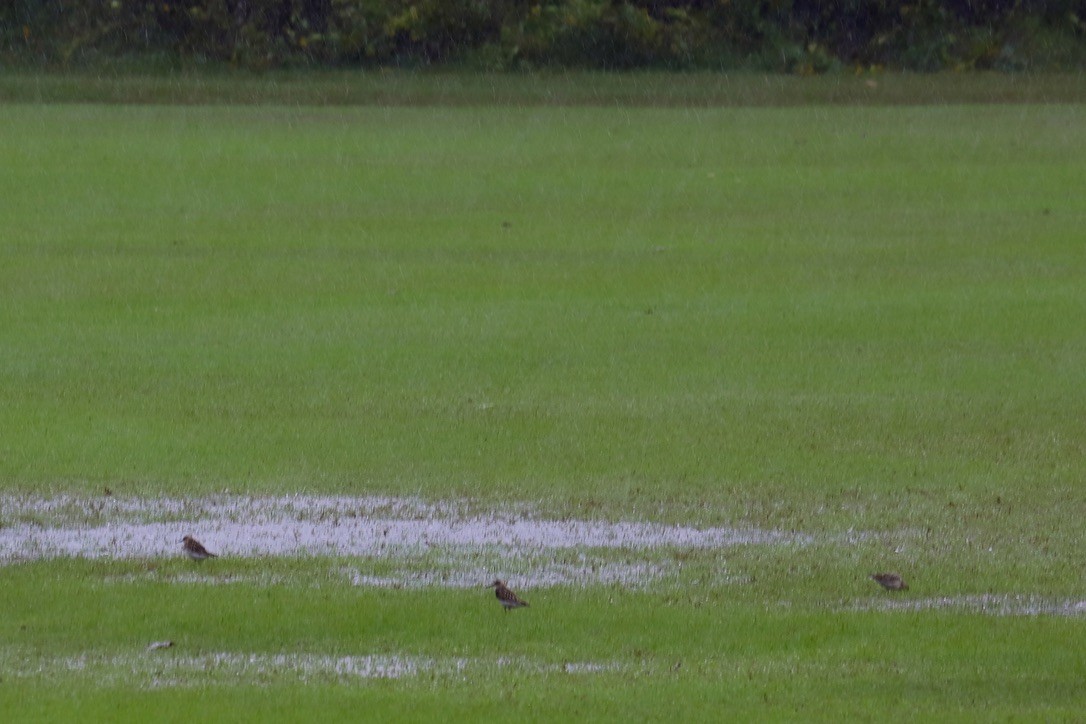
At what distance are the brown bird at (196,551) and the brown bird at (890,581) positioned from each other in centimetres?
213

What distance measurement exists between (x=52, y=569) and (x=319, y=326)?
4843 millimetres

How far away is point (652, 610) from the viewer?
5637 millimetres

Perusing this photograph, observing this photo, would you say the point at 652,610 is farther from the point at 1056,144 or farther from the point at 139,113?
the point at 139,113

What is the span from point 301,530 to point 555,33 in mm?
24277

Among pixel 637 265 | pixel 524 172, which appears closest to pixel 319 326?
pixel 637 265

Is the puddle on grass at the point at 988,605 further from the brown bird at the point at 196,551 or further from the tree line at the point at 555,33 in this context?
the tree line at the point at 555,33

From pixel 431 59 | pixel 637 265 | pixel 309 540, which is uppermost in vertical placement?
pixel 309 540

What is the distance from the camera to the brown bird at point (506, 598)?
18.5ft

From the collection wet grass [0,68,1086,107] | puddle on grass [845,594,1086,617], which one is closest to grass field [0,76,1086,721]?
puddle on grass [845,594,1086,617]

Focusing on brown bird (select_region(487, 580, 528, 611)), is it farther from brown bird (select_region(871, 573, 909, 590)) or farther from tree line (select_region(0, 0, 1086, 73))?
tree line (select_region(0, 0, 1086, 73))

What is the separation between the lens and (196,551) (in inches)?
246

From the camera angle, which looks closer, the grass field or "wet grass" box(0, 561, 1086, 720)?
"wet grass" box(0, 561, 1086, 720)

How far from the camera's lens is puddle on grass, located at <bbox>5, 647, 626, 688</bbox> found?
4945 mm

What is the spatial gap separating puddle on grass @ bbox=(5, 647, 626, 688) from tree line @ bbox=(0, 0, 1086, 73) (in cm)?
2491
